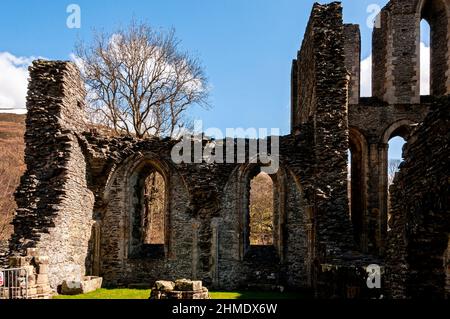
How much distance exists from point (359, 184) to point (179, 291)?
1022 cm

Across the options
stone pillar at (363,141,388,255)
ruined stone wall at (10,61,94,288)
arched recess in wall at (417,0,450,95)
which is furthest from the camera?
arched recess in wall at (417,0,450,95)

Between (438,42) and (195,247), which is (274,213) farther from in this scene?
(438,42)

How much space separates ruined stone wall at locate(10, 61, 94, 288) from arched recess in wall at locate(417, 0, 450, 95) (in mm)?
13005

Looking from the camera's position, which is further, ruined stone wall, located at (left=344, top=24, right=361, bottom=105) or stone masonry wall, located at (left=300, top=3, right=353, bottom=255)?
ruined stone wall, located at (left=344, top=24, right=361, bottom=105)

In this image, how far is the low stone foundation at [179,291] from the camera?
9.66 m

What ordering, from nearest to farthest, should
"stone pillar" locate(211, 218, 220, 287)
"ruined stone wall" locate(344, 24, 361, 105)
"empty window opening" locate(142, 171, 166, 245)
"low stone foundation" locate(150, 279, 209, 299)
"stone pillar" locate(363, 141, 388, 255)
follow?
"low stone foundation" locate(150, 279, 209, 299) < "stone pillar" locate(211, 218, 220, 287) < "stone pillar" locate(363, 141, 388, 255) < "ruined stone wall" locate(344, 24, 361, 105) < "empty window opening" locate(142, 171, 166, 245)

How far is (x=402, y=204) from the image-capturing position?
6918 mm

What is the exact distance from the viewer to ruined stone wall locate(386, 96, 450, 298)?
5477mm

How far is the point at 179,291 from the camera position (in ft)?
32.0

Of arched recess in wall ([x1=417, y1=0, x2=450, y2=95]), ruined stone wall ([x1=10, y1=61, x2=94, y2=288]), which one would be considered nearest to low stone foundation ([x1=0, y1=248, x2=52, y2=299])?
ruined stone wall ([x1=10, y1=61, x2=94, y2=288])

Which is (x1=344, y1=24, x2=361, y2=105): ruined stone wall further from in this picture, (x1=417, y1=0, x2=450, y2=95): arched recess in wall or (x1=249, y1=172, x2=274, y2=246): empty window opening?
(x1=249, y1=172, x2=274, y2=246): empty window opening

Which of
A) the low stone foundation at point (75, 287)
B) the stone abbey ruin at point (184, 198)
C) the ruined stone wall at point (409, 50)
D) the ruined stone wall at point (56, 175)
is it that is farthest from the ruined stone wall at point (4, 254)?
the ruined stone wall at point (409, 50)

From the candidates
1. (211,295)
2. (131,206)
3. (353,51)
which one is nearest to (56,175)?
(131,206)
